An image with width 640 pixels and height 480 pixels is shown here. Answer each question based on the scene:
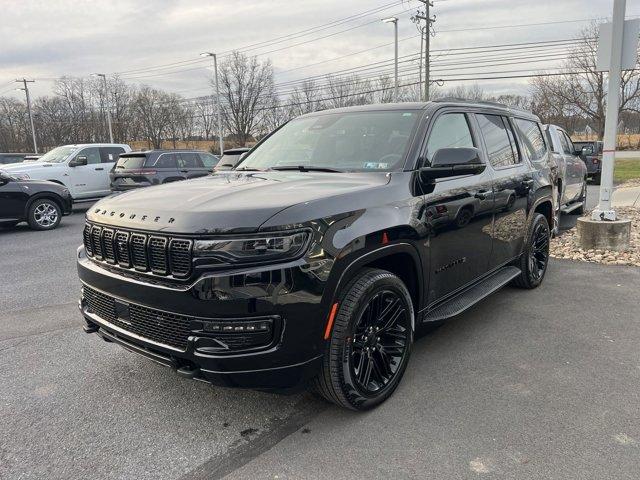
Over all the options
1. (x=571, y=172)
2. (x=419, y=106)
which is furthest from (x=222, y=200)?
(x=571, y=172)

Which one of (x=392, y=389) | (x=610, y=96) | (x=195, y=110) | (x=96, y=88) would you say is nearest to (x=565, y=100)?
(x=610, y=96)

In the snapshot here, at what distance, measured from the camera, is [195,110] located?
6875cm

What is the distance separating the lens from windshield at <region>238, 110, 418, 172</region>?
12.2 feet

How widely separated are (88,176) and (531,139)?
12455 millimetres

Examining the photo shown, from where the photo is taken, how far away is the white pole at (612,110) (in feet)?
23.0

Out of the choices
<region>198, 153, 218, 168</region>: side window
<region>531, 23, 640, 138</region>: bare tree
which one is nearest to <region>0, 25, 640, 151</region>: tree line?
<region>531, 23, 640, 138</region>: bare tree

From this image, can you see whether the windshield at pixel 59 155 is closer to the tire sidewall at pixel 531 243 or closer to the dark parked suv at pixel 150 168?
the dark parked suv at pixel 150 168

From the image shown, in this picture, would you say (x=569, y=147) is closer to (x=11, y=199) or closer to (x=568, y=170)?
(x=568, y=170)

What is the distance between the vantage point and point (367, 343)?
3.10 m

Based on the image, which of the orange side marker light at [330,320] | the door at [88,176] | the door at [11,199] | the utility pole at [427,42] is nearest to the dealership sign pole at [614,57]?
the orange side marker light at [330,320]

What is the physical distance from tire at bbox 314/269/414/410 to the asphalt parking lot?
0.17m

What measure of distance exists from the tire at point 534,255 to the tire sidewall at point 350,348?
2595 mm

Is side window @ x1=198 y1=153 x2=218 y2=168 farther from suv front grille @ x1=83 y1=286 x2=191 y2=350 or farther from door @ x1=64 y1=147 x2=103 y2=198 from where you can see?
suv front grille @ x1=83 y1=286 x2=191 y2=350

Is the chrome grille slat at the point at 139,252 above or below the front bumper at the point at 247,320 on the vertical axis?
above
